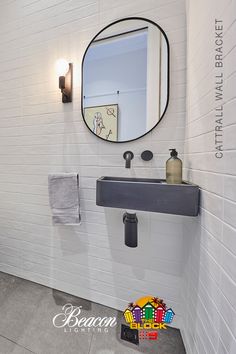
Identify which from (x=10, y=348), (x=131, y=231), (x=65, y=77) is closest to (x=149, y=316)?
(x=131, y=231)

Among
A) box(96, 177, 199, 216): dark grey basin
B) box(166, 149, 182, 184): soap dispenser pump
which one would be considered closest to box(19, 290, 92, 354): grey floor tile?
box(96, 177, 199, 216): dark grey basin

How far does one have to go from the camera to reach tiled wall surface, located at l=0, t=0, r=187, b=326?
3.31 feet

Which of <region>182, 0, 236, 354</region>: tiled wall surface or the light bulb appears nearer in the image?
<region>182, 0, 236, 354</region>: tiled wall surface

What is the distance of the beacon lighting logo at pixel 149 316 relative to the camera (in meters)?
1.03

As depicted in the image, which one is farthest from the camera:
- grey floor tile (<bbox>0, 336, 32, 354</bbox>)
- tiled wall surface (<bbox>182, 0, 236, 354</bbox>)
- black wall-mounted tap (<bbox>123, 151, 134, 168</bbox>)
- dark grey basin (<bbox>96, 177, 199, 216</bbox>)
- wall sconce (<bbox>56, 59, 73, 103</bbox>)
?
wall sconce (<bbox>56, 59, 73, 103</bbox>)

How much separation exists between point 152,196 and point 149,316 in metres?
0.79

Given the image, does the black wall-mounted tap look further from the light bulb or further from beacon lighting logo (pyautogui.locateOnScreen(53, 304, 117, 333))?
beacon lighting logo (pyautogui.locateOnScreen(53, 304, 117, 333))

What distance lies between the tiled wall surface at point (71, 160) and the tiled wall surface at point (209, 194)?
11 centimetres

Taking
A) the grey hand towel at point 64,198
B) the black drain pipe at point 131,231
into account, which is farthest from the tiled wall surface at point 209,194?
the grey hand towel at point 64,198

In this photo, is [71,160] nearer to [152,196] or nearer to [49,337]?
[152,196]

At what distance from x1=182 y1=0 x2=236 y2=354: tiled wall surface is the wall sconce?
73cm

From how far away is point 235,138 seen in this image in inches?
18.9

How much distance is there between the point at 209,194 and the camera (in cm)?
66

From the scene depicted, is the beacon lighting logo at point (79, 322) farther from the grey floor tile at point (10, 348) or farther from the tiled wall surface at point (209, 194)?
the tiled wall surface at point (209, 194)
